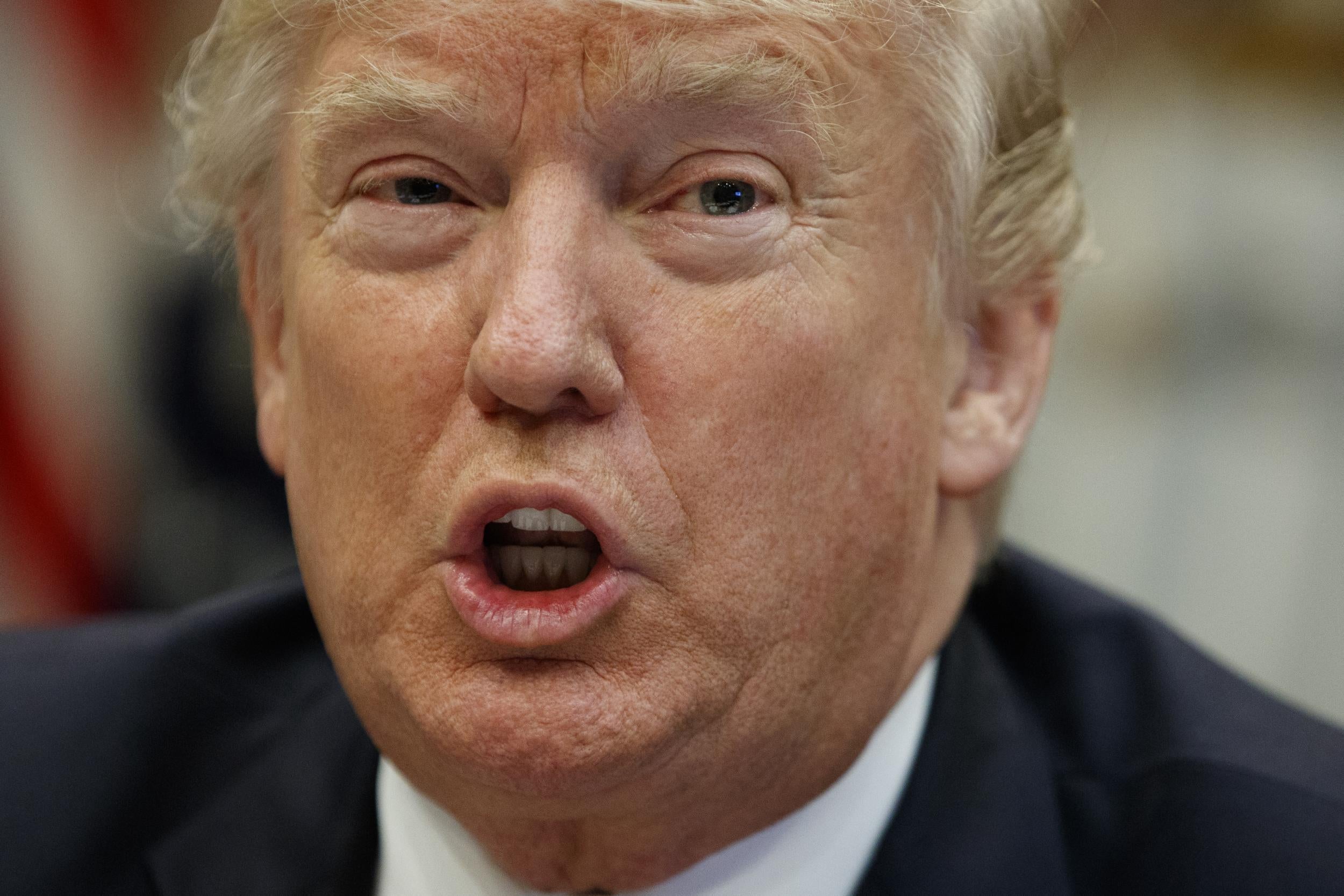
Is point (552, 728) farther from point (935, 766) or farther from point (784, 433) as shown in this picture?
point (935, 766)

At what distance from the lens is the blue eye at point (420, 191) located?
1.34 meters

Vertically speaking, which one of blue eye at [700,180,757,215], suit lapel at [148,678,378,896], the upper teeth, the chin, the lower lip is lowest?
suit lapel at [148,678,378,896]

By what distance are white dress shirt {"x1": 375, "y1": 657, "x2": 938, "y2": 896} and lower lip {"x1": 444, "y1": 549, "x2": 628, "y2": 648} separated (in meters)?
0.38

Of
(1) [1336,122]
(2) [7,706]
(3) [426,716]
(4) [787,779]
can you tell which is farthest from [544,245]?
(1) [1336,122]

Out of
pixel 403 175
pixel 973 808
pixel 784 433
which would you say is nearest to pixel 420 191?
pixel 403 175

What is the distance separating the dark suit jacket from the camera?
1.57 metres

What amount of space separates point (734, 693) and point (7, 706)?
1.09 metres

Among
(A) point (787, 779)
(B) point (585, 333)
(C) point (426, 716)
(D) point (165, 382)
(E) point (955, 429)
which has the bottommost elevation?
(D) point (165, 382)

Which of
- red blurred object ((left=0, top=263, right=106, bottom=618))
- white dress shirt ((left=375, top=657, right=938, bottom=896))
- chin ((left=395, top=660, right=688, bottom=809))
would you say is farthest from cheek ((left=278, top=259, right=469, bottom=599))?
red blurred object ((left=0, top=263, right=106, bottom=618))

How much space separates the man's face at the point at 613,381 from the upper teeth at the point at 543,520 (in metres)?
0.04

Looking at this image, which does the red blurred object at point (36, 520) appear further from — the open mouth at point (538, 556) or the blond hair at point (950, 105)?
the open mouth at point (538, 556)

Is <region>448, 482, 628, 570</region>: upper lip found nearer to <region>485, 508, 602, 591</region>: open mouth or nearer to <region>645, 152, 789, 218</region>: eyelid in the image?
<region>485, 508, 602, 591</region>: open mouth

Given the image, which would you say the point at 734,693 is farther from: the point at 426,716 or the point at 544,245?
the point at 544,245

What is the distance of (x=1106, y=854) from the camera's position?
1630 millimetres
